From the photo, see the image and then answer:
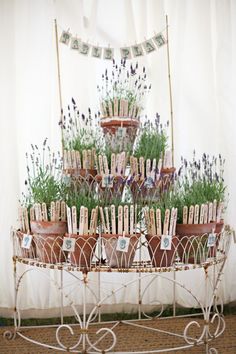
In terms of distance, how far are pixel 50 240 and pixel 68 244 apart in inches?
4.7

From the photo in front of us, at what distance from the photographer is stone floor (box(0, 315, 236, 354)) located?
215 cm

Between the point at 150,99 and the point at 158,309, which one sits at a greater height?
the point at 150,99

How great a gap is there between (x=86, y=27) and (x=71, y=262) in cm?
140

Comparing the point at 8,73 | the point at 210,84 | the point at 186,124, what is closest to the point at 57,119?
the point at 8,73

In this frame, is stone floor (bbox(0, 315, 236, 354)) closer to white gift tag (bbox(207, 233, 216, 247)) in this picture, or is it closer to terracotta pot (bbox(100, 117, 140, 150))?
white gift tag (bbox(207, 233, 216, 247))

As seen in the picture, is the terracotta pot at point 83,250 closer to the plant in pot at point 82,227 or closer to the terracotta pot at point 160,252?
the plant in pot at point 82,227

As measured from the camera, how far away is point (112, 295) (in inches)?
97.3

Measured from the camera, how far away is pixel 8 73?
2461 mm

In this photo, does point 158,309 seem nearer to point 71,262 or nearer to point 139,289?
point 139,289

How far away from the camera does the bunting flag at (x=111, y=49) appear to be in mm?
2375

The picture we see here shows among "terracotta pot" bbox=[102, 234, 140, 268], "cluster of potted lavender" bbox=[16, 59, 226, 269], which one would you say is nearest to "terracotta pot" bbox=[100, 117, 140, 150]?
"cluster of potted lavender" bbox=[16, 59, 226, 269]

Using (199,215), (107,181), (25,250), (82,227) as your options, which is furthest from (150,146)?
(25,250)

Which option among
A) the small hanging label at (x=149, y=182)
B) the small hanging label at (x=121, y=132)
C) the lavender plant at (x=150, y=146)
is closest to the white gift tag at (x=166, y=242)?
the small hanging label at (x=149, y=182)

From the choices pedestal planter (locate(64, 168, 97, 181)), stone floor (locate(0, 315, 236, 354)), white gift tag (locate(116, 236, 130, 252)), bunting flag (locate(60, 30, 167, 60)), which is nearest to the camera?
white gift tag (locate(116, 236, 130, 252))
